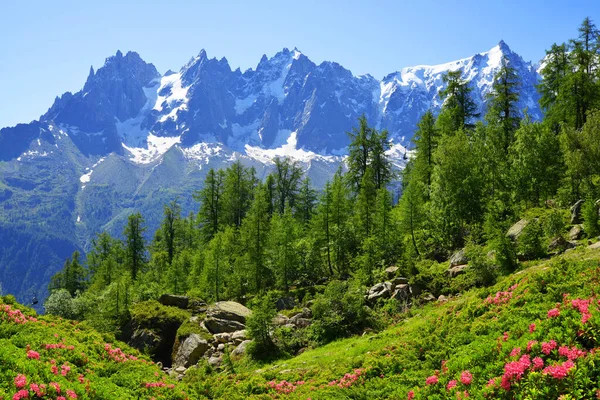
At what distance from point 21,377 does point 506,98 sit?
49.8 metres

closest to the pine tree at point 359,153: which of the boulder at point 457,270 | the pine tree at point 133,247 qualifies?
the boulder at point 457,270

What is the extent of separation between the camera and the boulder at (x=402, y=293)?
2620 centimetres

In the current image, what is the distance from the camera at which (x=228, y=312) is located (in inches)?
1283

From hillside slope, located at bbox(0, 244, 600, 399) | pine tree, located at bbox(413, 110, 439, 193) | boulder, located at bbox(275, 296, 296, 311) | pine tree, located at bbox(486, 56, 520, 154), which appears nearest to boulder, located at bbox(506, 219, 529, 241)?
hillside slope, located at bbox(0, 244, 600, 399)

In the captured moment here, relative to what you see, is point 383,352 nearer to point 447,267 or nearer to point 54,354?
point 54,354

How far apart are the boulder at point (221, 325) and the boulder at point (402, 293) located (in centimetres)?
1229

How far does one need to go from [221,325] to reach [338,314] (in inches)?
407

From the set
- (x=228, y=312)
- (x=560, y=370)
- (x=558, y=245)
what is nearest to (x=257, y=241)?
(x=228, y=312)

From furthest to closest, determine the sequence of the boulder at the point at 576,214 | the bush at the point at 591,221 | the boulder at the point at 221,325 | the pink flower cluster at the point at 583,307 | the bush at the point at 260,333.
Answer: the boulder at the point at 221,325, the boulder at the point at 576,214, the bush at the point at 260,333, the bush at the point at 591,221, the pink flower cluster at the point at 583,307

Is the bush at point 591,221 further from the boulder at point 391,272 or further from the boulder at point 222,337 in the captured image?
the boulder at point 222,337

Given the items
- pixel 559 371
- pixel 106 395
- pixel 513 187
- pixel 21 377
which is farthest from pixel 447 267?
pixel 21 377

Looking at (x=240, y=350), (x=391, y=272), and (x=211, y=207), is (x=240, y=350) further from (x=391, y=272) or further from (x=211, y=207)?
(x=211, y=207)

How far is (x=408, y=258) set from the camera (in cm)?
3167

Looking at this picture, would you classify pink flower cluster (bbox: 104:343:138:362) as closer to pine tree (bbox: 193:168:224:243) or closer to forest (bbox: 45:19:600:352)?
forest (bbox: 45:19:600:352)
